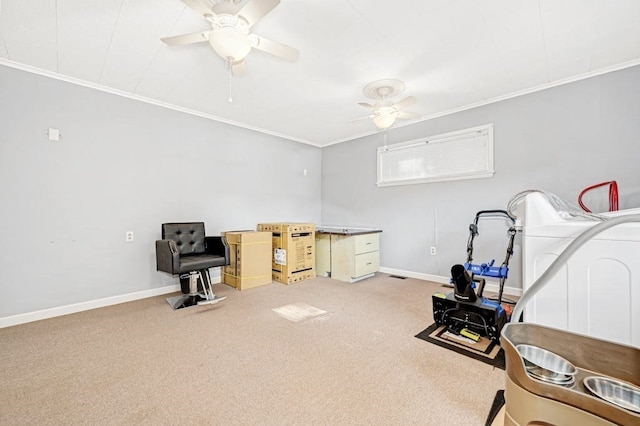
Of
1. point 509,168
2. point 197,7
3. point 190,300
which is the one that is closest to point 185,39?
point 197,7

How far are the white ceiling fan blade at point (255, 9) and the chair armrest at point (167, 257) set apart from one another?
7.42 ft

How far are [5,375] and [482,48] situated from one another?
14.2 ft

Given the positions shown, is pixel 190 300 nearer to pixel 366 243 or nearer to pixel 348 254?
pixel 348 254

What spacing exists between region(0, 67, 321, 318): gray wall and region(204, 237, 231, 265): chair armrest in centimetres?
46

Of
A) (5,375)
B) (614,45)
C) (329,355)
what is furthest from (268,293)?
(614,45)

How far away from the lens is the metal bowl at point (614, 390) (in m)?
0.95

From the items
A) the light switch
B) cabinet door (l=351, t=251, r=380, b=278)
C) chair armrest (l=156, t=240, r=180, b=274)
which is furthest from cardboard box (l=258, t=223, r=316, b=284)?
the light switch

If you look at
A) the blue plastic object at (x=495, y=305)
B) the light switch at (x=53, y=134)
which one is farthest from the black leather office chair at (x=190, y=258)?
the blue plastic object at (x=495, y=305)

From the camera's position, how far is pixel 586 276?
1415mm

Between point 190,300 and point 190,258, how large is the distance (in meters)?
0.48

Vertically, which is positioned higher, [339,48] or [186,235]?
[339,48]

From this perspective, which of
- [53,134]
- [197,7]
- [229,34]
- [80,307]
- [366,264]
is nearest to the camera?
[197,7]

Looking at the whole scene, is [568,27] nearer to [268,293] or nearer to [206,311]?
[268,293]

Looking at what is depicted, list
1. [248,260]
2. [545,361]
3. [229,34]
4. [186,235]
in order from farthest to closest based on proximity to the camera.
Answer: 1. [248,260]
2. [186,235]
3. [229,34]
4. [545,361]
